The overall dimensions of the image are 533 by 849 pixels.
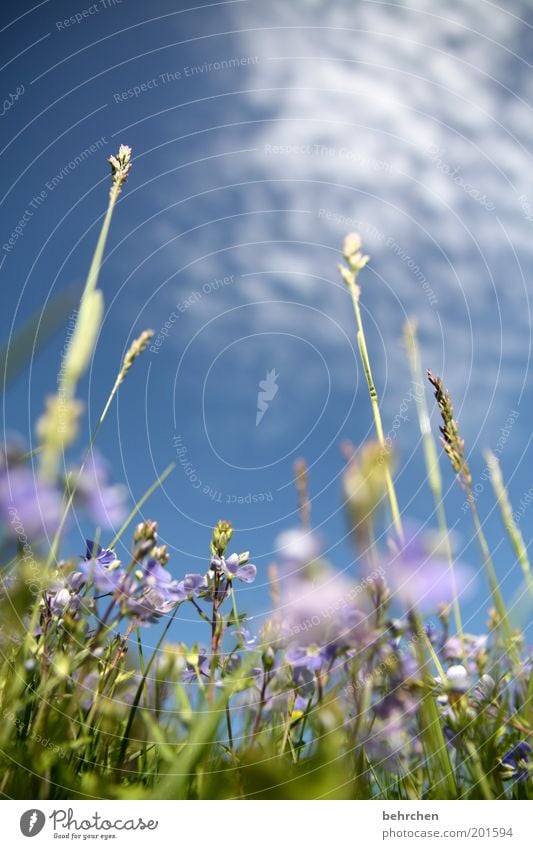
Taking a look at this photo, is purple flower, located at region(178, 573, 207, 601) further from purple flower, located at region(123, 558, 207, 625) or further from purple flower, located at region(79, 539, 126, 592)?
purple flower, located at region(79, 539, 126, 592)

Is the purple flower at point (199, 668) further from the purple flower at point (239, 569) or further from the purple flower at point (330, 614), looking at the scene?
the purple flower at point (330, 614)

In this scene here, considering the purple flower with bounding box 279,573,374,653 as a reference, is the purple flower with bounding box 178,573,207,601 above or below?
above

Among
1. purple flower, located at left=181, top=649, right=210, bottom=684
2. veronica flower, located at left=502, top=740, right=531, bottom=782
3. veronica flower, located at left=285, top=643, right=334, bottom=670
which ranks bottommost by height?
veronica flower, located at left=502, top=740, right=531, bottom=782

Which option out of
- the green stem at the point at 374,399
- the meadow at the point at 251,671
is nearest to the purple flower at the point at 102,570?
the meadow at the point at 251,671

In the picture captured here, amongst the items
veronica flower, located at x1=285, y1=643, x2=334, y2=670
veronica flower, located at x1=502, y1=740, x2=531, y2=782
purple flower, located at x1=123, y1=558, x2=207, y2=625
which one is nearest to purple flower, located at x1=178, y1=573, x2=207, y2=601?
purple flower, located at x1=123, y1=558, x2=207, y2=625

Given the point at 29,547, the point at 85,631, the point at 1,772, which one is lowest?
the point at 1,772

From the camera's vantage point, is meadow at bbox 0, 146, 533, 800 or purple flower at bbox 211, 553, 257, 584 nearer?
meadow at bbox 0, 146, 533, 800
